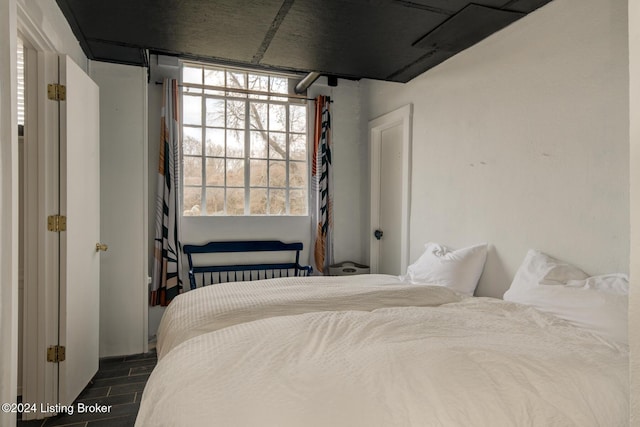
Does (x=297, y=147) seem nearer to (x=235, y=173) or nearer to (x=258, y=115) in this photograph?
(x=258, y=115)

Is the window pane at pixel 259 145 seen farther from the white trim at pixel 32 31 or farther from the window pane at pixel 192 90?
the white trim at pixel 32 31

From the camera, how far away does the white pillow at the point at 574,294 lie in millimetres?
1561

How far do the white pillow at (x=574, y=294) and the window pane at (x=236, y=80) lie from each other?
3141mm

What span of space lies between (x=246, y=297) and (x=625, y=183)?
194cm

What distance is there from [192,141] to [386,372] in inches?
128

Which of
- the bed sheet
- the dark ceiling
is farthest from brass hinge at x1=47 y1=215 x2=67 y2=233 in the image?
the bed sheet

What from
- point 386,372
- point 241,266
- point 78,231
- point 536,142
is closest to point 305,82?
point 241,266

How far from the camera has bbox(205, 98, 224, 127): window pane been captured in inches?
152

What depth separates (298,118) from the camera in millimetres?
4191

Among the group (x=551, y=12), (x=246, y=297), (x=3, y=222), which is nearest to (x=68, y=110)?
(x=3, y=222)

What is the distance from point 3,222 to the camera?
1.50m

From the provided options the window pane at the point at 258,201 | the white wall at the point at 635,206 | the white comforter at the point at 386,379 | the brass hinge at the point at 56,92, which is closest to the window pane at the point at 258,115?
the window pane at the point at 258,201

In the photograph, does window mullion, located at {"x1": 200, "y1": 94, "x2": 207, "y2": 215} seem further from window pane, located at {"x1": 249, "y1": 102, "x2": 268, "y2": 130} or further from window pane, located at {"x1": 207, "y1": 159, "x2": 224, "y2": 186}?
window pane, located at {"x1": 249, "y1": 102, "x2": 268, "y2": 130}

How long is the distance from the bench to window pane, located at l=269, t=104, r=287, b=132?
1236mm
